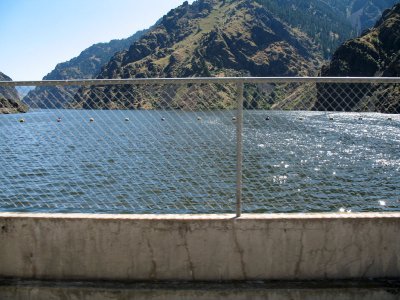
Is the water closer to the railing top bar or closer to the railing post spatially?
the railing top bar

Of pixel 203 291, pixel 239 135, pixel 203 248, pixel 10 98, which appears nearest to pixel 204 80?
pixel 239 135

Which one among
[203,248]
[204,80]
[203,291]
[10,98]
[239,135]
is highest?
[204,80]

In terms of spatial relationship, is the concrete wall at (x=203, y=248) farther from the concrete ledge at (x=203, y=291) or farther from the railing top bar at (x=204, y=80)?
the railing top bar at (x=204, y=80)

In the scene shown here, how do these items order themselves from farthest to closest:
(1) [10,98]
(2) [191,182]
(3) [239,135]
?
(2) [191,182]
(1) [10,98]
(3) [239,135]

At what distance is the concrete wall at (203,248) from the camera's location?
484 cm

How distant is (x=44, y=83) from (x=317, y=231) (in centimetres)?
420

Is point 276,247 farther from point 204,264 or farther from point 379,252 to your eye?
point 379,252

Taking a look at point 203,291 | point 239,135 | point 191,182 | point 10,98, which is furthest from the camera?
point 191,182

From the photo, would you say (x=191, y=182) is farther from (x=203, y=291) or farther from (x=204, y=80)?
(x=203, y=291)

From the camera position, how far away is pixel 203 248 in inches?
191

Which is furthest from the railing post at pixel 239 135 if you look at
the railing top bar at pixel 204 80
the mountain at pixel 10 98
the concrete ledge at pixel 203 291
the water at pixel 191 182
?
the water at pixel 191 182

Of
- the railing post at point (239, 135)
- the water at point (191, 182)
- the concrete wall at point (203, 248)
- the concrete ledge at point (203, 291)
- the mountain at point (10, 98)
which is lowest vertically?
the water at point (191, 182)

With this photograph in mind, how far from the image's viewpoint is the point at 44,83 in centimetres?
530

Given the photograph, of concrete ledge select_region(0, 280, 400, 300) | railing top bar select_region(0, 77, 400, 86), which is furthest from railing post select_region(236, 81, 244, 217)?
concrete ledge select_region(0, 280, 400, 300)
